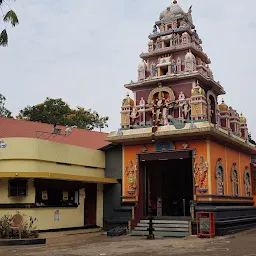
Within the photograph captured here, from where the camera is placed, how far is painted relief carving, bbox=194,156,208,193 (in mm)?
18125

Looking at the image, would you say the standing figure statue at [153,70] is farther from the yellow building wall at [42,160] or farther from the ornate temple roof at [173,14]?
the yellow building wall at [42,160]

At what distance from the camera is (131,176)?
66.2 ft

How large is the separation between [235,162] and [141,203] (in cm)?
575

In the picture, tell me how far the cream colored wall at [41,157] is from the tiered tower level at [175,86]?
293cm

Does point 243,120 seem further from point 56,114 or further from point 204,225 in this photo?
point 56,114

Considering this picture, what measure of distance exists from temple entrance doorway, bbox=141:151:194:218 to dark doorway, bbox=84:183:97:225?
2848 millimetres

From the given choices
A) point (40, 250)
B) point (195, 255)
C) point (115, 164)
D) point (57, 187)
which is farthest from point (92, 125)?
point (195, 255)

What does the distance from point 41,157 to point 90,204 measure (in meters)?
4.73

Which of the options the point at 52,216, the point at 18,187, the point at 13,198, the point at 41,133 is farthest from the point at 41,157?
the point at 41,133

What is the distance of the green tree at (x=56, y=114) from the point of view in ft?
122

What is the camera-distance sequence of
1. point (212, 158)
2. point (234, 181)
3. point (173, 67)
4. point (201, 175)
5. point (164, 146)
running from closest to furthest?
point (201, 175)
point (212, 158)
point (164, 146)
point (234, 181)
point (173, 67)

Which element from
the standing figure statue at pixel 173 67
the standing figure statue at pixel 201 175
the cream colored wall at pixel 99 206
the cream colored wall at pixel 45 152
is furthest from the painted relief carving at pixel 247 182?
the cream colored wall at pixel 45 152

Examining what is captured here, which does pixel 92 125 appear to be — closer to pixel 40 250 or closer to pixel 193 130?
pixel 193 130

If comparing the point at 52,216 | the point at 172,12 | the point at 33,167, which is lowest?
the point at 52,216
